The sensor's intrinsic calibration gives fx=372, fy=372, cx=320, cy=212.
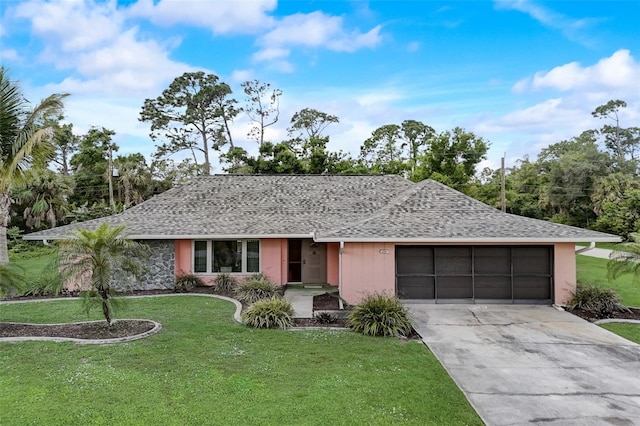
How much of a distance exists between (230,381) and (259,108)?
33.6m

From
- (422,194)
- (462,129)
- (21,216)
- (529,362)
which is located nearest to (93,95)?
(21,216)

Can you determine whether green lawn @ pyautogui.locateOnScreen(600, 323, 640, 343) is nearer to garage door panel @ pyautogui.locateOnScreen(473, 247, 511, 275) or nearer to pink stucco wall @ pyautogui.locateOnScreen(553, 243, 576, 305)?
pink stucco wall @ pyautogui.locateOnScreen(553, 243, 576, 305)

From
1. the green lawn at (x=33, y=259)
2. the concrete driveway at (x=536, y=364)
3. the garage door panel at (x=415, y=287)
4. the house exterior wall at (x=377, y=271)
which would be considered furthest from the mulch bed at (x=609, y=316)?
the green lawn at (x=33, y=259)

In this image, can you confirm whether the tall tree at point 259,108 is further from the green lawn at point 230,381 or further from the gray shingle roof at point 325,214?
the green lawn at point 230,381

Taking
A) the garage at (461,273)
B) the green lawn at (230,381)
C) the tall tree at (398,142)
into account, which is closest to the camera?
the green lawn at (230,381)

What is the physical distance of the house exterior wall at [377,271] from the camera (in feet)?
38.7

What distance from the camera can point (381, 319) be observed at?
9.07m

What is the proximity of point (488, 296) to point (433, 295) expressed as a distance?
1.81m

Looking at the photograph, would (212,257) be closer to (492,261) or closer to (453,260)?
(453,260)

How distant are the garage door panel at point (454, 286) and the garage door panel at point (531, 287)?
1.49m

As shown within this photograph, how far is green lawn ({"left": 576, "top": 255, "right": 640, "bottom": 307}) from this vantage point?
519 inches

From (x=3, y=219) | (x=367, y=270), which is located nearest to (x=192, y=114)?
(x=3, y=219)

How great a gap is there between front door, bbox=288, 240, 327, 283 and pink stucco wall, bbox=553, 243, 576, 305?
833 centimetres

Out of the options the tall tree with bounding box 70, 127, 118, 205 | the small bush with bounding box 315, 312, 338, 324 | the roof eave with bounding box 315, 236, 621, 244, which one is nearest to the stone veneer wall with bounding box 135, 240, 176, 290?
the roof eave with bounding box 315, 236, 621, 244
